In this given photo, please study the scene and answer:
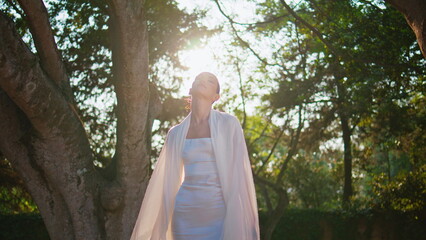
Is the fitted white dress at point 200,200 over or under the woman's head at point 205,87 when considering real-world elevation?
under

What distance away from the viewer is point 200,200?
391 centimetres

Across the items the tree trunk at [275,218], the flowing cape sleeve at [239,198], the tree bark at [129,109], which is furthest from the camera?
the tree trunk at [275,218]

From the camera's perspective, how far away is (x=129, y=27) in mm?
6668

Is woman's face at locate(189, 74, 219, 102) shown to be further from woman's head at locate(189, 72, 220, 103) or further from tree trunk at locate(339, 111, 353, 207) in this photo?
tree trunk at locate(339, 111, 353, 207)

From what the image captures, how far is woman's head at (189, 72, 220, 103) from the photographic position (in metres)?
4.30

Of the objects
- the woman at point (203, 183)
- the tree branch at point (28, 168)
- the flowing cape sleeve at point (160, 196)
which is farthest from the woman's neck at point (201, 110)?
the tree branch at point (28, 168)

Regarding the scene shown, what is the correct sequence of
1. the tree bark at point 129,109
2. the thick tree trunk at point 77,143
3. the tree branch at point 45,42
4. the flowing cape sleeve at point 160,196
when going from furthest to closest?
the tree bark at point 129,109 < the thick tree trunk at point 77,143 < the tree branch at point 45,42 < the flowing cape sleeve at point 160,196

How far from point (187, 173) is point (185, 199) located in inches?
8.6

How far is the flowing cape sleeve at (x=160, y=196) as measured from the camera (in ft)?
14.0

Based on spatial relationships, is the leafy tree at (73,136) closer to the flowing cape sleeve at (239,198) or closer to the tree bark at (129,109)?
the tree bark at (129,109)

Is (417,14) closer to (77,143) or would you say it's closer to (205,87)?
(205,87)

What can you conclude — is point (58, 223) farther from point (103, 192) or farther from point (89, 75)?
point (89, 75)

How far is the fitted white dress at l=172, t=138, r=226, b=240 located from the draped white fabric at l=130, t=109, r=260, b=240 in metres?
0.08

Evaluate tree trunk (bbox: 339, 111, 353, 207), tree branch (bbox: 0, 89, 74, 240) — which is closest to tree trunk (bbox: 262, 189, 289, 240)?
tree trunk (bbox: 339, 111, 353, 207)
